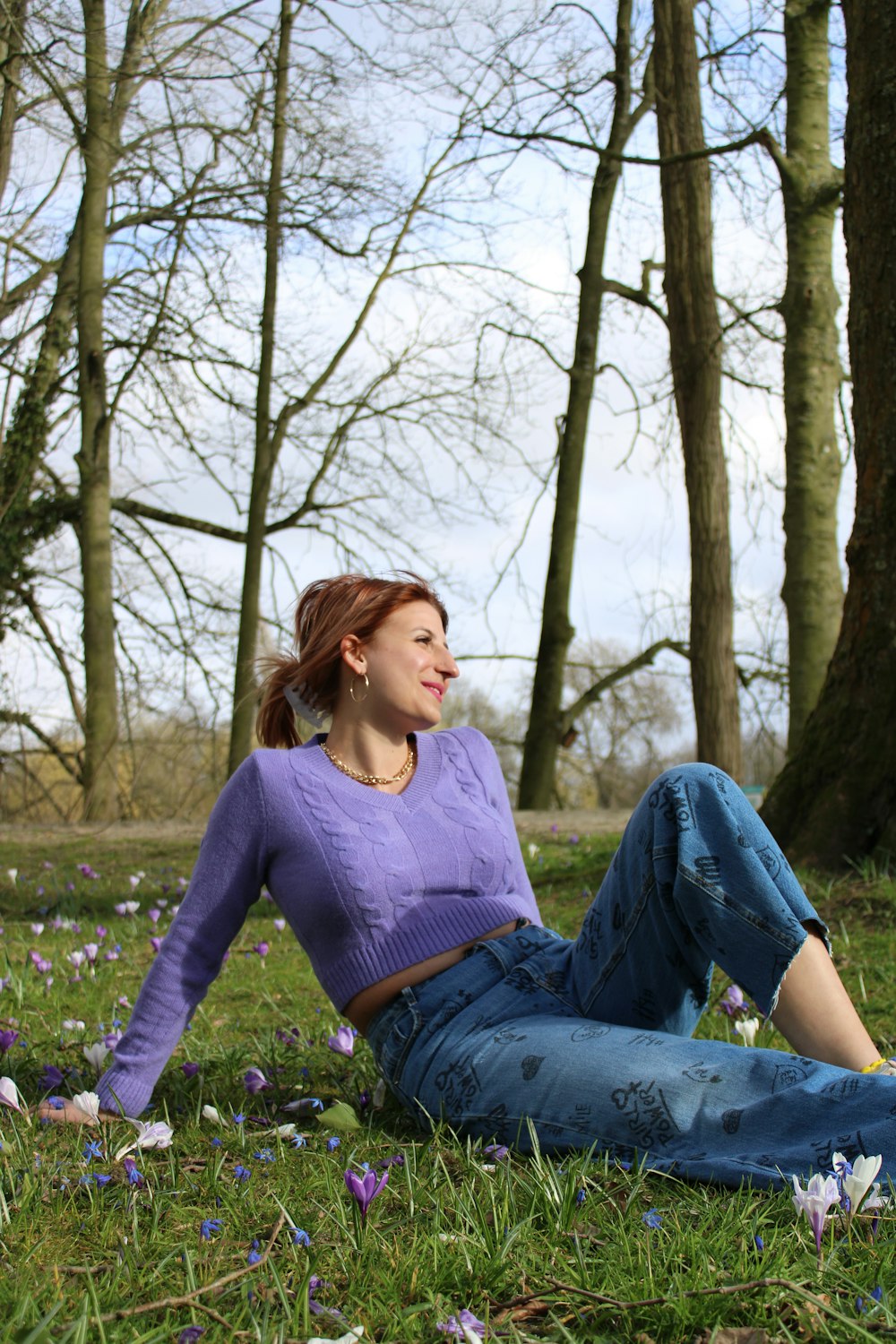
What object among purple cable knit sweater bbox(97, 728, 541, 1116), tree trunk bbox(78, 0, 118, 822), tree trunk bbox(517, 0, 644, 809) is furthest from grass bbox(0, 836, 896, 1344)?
tree trunk bbox(78, 0, 118, 822)

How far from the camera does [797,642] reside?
913 centimetres

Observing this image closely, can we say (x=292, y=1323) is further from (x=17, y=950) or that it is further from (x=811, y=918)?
(x=17, y=950)

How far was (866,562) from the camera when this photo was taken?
5070 millimetres

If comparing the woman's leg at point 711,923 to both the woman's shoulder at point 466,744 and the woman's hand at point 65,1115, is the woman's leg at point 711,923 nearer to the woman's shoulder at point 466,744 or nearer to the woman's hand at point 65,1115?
the woman's shoulder at point 466,744

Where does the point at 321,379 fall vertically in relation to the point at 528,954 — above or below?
above

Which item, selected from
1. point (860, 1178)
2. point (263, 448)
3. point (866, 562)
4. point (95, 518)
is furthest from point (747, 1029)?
point (263, 448)

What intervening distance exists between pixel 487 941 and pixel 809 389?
293 inches

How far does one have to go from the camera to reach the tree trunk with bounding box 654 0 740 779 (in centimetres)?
896

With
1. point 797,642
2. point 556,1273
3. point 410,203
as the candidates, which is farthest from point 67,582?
point 556,1273

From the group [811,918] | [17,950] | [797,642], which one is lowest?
[17,950]

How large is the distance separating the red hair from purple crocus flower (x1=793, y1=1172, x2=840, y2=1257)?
1.76m

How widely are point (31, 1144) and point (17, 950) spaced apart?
2581mm

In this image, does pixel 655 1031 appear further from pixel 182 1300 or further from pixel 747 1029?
pixel 182 1300

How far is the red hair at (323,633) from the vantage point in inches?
125
